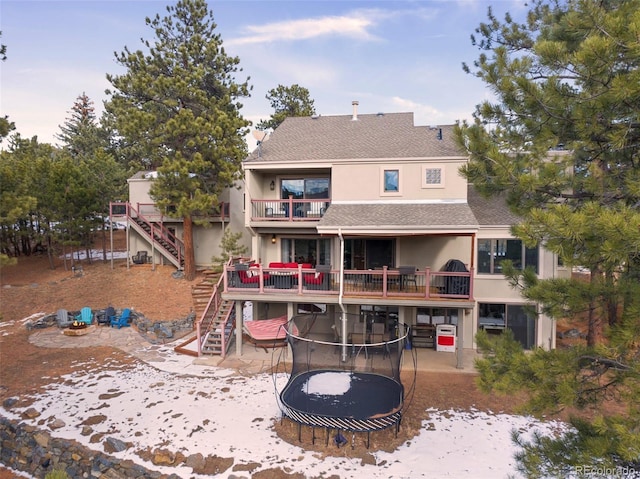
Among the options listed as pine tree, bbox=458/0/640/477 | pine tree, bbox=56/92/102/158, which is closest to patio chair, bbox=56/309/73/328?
pine tree, bbox=458/0/640/477

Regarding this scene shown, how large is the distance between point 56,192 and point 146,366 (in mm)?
13669

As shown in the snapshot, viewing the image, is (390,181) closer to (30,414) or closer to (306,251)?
(306,251)

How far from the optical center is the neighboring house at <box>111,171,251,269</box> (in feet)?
65.6

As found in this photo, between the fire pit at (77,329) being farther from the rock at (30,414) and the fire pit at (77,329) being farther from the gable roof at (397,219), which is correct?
the gable roof at (397,219)

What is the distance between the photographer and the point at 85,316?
15.5 meters

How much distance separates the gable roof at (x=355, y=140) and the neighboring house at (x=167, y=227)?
4.91 metres

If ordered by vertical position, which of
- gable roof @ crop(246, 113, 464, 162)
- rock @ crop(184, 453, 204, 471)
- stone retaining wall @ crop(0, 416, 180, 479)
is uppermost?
gable roof @ crop(246, 113, 464, 162)

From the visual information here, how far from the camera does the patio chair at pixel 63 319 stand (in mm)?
15367

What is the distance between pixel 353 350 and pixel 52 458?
7.48 m

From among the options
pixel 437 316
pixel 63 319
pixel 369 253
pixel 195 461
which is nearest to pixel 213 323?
pixel 369 253

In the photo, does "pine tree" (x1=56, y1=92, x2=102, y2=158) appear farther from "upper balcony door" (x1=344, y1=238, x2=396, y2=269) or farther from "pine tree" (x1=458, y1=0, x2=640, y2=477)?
"pine tree" (x1=458, y1=0, x2=640, y2=477)

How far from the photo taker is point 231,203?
66.9ft

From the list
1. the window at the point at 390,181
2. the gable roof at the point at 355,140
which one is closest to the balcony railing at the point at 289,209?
the gable roof at the point at 355,140

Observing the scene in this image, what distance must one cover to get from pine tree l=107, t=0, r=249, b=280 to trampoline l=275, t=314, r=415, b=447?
35.0 feet
